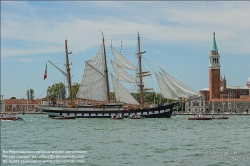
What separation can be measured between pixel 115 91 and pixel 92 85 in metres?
2.71

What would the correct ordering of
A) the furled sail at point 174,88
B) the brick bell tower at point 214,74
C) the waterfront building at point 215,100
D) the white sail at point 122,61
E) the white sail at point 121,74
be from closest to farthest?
the furled sail at point 174,88
the white sail at point 121,74
the white sail at point 122,61
the waterfront building at point 215,100
the brick bell tower at point 214,74

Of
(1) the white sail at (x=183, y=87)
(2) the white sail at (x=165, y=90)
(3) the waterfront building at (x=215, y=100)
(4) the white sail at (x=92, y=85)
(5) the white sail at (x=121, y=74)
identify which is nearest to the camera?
(1) the white sail at (x=183, y=87)

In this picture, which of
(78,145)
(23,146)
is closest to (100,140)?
(78,145)

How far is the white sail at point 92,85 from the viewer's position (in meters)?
52.4

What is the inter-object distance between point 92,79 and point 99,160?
1417 inches

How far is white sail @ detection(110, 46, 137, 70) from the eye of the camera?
177 ft

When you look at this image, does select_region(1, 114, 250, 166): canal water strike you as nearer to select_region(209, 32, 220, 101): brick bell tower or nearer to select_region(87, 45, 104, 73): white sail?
select_region(87, 45, 104, 73): white sail

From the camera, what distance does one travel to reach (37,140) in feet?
76.8

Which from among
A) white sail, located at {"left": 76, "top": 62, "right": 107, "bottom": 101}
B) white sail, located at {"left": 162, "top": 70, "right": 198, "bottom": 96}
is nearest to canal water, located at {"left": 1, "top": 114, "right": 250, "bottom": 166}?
white sail, located at {"left": 162, "top": 70, "right": 198, "bottom": 96}

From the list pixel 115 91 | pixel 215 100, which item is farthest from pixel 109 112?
pixel 215 100

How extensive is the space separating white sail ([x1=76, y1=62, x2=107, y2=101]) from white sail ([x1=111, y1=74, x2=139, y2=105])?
1.22 metres

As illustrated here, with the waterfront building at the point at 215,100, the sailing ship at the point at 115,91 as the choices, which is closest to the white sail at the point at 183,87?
the sailing ship at the point at 115,91

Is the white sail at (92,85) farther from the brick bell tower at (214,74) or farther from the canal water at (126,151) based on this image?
the brick bell tower at (214,74)

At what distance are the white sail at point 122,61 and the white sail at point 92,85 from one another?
7.54ft
